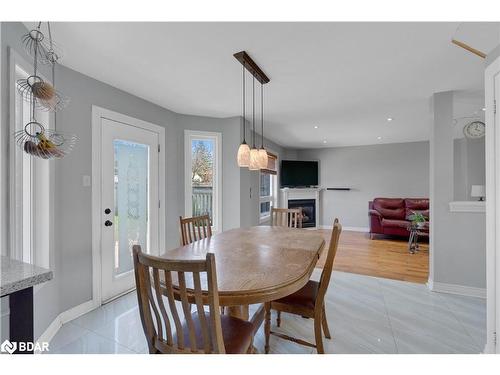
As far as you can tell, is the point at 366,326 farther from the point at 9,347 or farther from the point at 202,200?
the point at 202,200

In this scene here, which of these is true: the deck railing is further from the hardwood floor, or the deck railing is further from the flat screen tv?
the flat screen tv

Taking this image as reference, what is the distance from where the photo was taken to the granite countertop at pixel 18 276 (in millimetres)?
807

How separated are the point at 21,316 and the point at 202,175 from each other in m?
2.97

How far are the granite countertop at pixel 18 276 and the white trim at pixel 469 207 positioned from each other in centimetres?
347

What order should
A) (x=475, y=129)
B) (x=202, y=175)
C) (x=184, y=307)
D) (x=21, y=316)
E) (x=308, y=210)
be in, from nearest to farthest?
(x=21, y=316) → (x=184, y=307) → (x=475, y=129) → (x=202, y=175) → (x=308, y=210)

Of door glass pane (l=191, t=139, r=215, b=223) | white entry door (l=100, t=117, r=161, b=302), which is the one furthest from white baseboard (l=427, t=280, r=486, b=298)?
white entry door (l=100, t=117, r=161, b=302)

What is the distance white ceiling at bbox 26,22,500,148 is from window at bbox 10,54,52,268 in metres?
0.55

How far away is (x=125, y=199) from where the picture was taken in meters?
2.75

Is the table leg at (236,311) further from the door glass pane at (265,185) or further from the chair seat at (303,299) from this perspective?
the door glass pane at (265,185)

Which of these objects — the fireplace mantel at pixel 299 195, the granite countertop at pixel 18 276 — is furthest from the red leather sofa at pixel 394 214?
the granite countertop at pixel 18 276

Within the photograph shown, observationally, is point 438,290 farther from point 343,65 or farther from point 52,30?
point 52,30

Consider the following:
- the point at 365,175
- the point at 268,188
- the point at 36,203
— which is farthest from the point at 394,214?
the point at 36,203

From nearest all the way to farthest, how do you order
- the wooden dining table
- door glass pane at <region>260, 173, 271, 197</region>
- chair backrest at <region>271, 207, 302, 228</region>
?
the wooden dining table → chair backrest at <region>271, 207, 302, 228</region> → door glass pane at <region>260, 173, 271, 197</region>

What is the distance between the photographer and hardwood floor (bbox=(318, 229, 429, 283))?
10.9 feet
